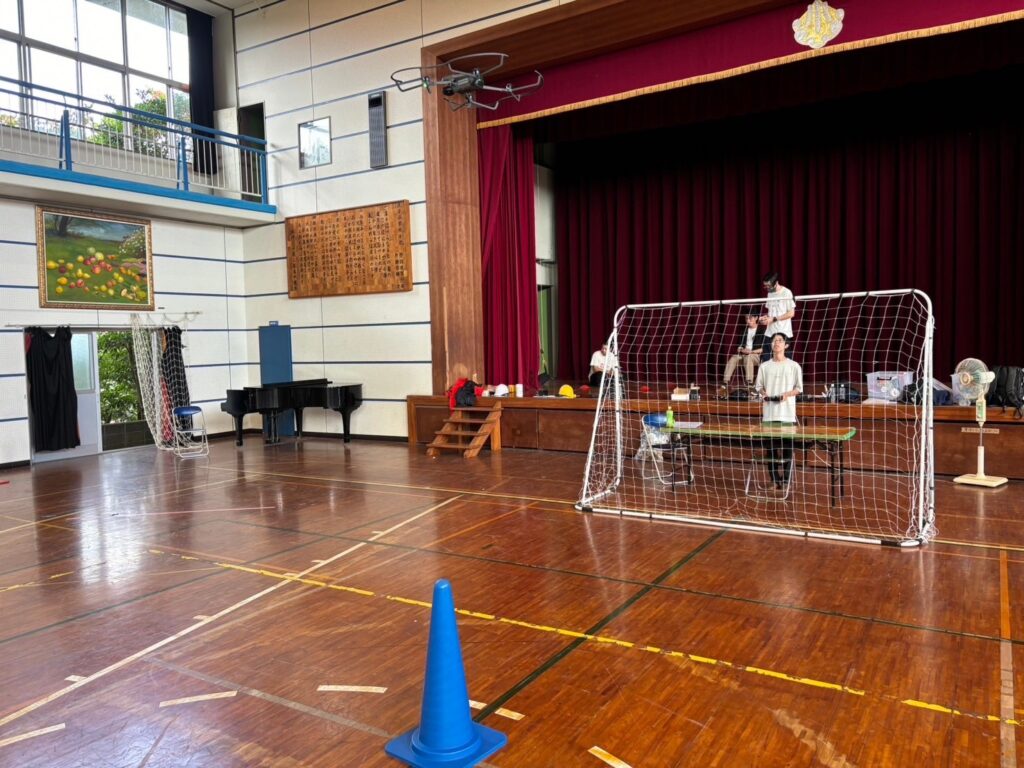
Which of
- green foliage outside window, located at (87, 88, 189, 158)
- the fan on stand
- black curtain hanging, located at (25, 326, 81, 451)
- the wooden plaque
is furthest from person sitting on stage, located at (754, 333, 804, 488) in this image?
green foliage outside window, located at (87, 88, 189, 158)

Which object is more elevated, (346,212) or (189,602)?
(346,212)

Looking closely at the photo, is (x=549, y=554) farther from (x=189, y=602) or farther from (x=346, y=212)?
(x=346, y=212)

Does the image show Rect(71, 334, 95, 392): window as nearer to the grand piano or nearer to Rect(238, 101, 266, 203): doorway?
the grand piano

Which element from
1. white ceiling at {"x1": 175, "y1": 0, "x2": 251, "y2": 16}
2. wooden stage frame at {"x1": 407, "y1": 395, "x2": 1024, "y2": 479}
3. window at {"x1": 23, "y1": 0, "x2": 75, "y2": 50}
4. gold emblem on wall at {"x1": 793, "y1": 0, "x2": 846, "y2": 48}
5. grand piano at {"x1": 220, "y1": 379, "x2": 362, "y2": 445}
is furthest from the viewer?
white ceiling at {"x1": 175, "y1": 0, "x2": 251, "y2": 16}

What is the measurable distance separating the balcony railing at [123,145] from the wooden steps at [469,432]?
5238 mm

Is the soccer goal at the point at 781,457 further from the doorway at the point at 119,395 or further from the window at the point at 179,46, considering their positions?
the window at the point at 179,46

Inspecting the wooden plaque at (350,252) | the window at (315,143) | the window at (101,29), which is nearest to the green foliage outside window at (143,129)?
the window at (101,29)

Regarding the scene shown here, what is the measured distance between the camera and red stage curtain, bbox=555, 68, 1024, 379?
1171cm

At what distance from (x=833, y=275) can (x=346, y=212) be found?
8.12 metres

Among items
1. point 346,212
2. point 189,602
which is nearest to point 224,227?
point 346,212

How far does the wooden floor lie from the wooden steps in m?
3.26

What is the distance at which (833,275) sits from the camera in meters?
13.1

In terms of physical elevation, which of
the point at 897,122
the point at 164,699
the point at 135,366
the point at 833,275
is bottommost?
the point at 164,699

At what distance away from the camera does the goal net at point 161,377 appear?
37.2 feet
